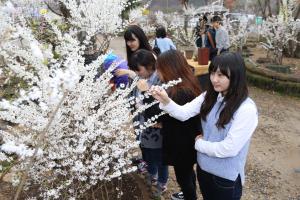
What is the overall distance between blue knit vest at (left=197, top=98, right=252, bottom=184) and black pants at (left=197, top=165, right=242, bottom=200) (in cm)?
3

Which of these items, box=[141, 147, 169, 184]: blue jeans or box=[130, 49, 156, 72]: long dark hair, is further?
box=[141, 147, 169, 184]: blue jeans

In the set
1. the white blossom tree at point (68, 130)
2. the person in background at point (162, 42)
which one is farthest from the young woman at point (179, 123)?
the person in background at point (162, 42)

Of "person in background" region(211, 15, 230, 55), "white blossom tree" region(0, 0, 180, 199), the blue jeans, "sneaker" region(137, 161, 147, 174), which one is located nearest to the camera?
"white blossom tree" region(0, 0, 180, 199)

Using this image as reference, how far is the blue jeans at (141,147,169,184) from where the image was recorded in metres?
2.90

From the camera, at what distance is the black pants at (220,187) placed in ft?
6.59

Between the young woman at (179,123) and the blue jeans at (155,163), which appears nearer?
the young woman at (179,123)

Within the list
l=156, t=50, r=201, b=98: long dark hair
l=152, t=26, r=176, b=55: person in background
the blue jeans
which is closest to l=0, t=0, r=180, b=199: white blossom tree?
l=156, t=50, r=201, b=98: long dark hair

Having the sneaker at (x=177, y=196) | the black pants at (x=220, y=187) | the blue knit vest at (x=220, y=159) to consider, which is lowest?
the sneaker at (x=177, y=196)

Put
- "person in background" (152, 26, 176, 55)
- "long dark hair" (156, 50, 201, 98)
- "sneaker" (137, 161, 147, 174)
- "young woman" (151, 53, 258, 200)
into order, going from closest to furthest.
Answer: "young woman" (151, 53, 258, 200)
"long dark hair" (156, 50, 201, 98)
"sneaker" (137, 161, 147, 174)
"person in background" (152, 26, 176, 55)

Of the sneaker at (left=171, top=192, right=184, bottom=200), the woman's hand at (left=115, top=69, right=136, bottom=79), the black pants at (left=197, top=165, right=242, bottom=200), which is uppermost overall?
the woman's hand at (left=115, top=69, right=136, bottom=79)

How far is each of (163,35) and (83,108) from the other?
4.47m

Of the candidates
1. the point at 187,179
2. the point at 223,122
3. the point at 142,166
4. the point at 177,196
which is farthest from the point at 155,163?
the point at 223,122

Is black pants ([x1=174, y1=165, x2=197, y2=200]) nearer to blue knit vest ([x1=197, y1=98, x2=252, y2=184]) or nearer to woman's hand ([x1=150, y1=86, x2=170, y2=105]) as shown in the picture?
blue knit vest ([x1=197, y1=98, x2=252, y2=184])

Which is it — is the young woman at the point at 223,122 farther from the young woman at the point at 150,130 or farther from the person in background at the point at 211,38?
the person in background at the point at 211,38
